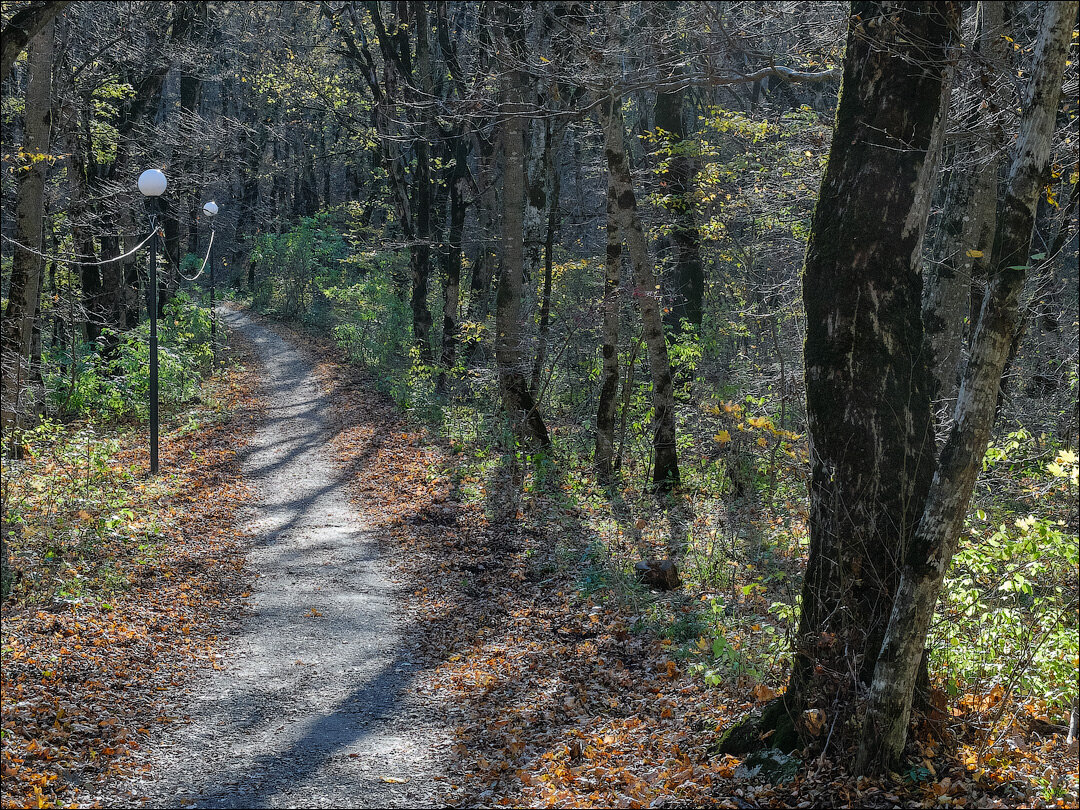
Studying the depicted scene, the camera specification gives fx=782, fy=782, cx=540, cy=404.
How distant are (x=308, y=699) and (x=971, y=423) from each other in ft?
16.2

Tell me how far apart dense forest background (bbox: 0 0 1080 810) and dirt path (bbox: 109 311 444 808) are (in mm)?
1919

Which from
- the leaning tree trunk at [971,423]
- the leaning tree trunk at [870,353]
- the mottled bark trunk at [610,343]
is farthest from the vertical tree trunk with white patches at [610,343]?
the leaning tree trunk at [971,423]

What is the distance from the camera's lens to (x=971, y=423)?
3.60 metres

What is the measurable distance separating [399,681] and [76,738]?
2365 millimetres

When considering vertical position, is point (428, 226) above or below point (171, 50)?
below

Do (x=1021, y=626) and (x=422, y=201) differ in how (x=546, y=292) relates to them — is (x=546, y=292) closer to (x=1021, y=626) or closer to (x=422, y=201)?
(x=422, y=201)

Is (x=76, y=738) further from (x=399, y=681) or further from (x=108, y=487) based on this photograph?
(x=108, y=487)

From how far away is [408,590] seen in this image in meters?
8.67

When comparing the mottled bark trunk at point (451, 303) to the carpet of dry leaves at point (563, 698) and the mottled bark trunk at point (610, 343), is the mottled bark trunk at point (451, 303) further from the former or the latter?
the carpet of dry leaves at point (563, 698)

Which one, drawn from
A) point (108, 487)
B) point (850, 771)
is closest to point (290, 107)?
point (108, 487)

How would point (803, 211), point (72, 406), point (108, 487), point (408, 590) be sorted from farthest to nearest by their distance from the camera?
point (72, 406)
point (803, 211)
point (108, 487)
point (408, 590)

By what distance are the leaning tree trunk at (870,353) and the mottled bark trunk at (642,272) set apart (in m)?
6.37

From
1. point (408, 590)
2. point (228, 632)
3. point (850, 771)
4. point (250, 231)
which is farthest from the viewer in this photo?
point (250, 231)

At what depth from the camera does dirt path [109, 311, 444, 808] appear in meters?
4.69
